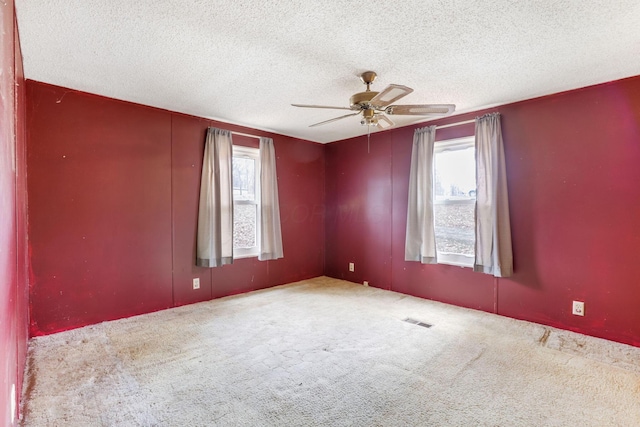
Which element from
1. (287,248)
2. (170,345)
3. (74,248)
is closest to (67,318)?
(74,248)

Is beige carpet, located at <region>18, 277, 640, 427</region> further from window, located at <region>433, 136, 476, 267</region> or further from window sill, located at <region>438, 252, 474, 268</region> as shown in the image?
window, located at <region>433, 136, 476, 267</region>

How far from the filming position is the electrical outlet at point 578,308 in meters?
2.83

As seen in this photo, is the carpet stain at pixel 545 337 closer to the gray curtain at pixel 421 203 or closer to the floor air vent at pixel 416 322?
the floor air vent at pixel 416 322

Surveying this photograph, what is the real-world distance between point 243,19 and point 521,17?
1685mm

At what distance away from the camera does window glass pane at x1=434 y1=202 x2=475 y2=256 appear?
361 cm

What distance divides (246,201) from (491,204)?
304cm

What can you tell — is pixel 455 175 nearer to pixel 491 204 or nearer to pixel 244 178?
pixel 491 204

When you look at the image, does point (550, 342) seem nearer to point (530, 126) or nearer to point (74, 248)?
point (530, 126)

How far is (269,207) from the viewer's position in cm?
433

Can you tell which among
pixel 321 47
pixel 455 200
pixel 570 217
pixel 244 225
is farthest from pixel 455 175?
pixel 244 225

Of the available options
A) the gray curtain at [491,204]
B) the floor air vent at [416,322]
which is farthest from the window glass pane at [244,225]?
the gray curtain at [491,204]

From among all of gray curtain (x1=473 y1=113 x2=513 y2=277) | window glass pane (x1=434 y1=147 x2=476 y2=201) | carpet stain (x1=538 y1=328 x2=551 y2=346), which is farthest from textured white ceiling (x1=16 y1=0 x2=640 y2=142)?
carpet stain (x1=538 y1=328 x2=551 y2=346)

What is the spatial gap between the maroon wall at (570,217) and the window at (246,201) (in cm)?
239

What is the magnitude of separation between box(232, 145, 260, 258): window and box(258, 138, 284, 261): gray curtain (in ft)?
0.32
